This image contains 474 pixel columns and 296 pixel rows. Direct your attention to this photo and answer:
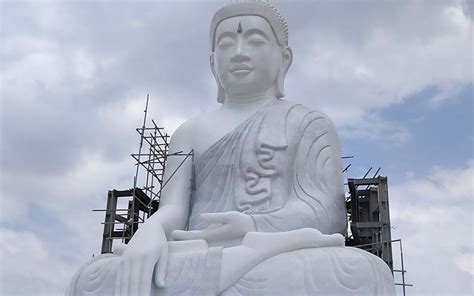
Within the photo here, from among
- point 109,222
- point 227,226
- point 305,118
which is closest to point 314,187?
point 305,118

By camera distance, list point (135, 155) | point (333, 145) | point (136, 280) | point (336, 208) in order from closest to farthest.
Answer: point (136, 280), point (336, 208), point (333, 145), point (135, 155)

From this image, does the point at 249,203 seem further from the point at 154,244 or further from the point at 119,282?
the point at 119,282

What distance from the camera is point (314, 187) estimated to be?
5.60 meters

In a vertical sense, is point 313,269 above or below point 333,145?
below

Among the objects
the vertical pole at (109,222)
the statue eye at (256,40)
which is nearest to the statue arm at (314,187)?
the statue eye at (256,40)

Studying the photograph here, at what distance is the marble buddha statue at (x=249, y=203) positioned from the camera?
464 cm

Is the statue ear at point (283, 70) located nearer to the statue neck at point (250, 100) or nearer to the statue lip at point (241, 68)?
the statue neck at point (250, 100)

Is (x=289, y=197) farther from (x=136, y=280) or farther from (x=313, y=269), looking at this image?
(x=136, y=280)

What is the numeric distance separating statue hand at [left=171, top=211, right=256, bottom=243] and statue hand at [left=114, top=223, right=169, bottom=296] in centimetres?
42

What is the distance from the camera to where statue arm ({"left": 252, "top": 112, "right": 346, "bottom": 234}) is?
5.23 metres

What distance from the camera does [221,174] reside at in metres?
5.88

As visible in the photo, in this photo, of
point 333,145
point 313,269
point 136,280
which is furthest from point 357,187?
point 136,280

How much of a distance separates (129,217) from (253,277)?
3.84 m

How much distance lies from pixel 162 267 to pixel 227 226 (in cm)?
66
